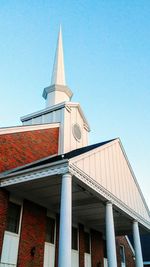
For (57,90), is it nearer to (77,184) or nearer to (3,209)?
(77,184)

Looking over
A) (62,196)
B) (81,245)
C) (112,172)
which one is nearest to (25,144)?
(112,172)

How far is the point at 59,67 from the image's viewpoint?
81.1ft

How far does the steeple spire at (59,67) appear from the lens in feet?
74.1

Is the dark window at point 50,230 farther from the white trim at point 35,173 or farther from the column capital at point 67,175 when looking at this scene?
the column capital at point 67,175

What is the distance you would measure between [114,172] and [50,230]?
13.6 feet


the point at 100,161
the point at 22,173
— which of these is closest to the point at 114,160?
the point at 100,161

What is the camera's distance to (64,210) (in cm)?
908

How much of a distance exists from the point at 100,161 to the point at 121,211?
2957mm

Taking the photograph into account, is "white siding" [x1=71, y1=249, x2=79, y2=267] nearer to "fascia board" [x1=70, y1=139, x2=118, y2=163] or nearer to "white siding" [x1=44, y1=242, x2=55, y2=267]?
"white siding" [x1=44, y1=242, x2=55, y2=267]

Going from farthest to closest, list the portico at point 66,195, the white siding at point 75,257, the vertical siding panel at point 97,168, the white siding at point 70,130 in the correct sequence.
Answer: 1. the white siding at point 70,130
2. the white siding at point 75,257
3. the vertical siding panel at point 97,168
4. the portico at point 66,195

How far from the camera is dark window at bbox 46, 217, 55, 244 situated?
13689 millimetres

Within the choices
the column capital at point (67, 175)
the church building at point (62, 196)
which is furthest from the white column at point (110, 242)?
the column capital at point (67, 175)

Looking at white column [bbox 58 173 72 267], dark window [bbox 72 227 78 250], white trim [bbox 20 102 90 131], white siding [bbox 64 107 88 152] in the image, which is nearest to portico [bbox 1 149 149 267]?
white column [bbox 58 173 72 267]

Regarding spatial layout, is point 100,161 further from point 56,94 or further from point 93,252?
point 56,94
